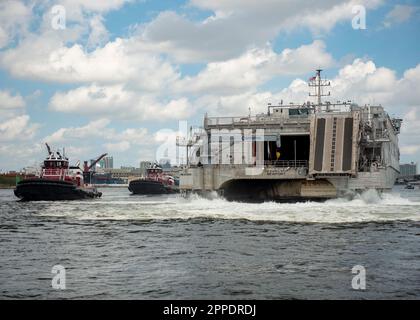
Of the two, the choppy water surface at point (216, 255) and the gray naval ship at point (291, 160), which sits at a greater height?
the gray naval ship at point (291, 160)

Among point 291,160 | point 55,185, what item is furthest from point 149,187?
point 291,160

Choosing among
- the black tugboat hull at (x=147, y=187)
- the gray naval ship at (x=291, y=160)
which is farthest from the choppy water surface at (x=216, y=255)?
the black tugboat hull at (x=147, y=187)

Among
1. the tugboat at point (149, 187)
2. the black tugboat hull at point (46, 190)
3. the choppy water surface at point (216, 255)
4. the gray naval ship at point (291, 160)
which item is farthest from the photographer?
the tugboat at point (149, 187)

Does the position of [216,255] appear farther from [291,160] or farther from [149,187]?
[149,187]

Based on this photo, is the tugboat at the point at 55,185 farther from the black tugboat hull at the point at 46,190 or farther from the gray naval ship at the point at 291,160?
the gray naval ship at the point at 291,160

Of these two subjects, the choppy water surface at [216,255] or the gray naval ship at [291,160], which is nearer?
the choppy water surface at [216,255]

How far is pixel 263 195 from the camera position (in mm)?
45938

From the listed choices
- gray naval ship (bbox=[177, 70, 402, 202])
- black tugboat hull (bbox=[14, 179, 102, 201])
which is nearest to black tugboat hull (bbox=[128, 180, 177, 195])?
black tugboat hull (bbox=[14, 179, 102, 201])

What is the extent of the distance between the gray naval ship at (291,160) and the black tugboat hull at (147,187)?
175 ft

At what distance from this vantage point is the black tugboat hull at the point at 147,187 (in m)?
102

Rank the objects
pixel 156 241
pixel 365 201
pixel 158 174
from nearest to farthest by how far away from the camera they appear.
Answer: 1. pixel 156 241
2. pixel 365 201
3. pixel 158 174

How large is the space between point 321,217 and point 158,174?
293 feet
